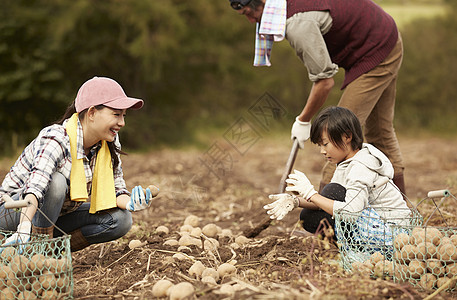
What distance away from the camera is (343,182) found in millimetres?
2574

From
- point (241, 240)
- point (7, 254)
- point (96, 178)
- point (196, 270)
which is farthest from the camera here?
point (241, 240)

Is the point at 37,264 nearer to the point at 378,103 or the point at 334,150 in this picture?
the point at 334,150

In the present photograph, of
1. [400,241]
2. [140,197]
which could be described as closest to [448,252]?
[400,241]

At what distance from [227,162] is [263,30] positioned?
162 inches

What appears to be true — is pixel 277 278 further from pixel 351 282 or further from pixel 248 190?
pixel 248 190

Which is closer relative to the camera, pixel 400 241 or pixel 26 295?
pixel 26 295

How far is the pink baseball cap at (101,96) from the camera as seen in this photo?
2.50 m

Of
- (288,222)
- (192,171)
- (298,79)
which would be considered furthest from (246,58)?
(288,222)

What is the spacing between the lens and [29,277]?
1991 millimetres

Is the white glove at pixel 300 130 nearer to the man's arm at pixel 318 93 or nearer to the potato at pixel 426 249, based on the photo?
the man's arm at pixel 318 93

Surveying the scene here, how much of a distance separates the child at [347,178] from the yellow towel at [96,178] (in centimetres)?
84

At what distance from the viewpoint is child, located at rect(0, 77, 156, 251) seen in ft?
7.80

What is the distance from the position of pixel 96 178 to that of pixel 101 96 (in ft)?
1.48

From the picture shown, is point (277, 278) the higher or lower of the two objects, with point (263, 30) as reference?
lower
